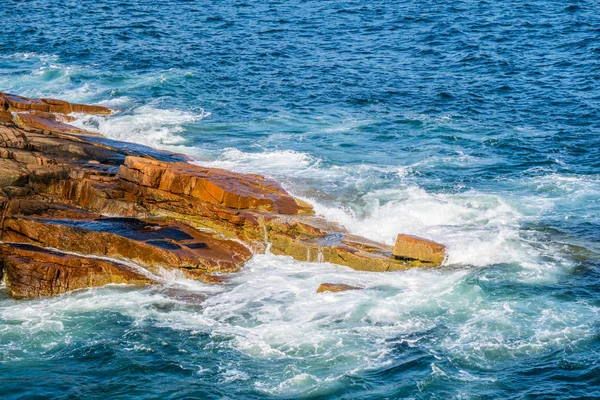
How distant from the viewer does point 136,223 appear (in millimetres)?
31016

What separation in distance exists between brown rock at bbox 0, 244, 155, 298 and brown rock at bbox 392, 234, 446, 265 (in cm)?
895

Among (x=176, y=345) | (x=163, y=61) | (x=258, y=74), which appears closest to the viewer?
(x=176, y=345)

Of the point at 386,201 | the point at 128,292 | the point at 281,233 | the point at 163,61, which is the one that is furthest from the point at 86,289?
the point at 163,61

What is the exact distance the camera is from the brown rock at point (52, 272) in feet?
91.1

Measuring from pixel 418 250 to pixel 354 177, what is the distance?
984cm

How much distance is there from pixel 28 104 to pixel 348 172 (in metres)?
17.5

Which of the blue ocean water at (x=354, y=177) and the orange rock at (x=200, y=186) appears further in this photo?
the orange rock at (x=200, y=186)

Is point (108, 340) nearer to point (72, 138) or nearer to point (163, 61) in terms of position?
point (72, 138)

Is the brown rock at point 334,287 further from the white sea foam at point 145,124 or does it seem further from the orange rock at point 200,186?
the white sea foam at point 145,124

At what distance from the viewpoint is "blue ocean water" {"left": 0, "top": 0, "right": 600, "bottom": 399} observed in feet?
77.6

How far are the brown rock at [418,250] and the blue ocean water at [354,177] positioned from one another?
0.56 m

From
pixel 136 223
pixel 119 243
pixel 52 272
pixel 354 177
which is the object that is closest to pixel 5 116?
pixel 136 223

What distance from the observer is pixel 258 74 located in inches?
2126

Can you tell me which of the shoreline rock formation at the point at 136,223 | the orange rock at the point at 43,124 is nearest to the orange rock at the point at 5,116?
the orange rock at the point at 43,124
